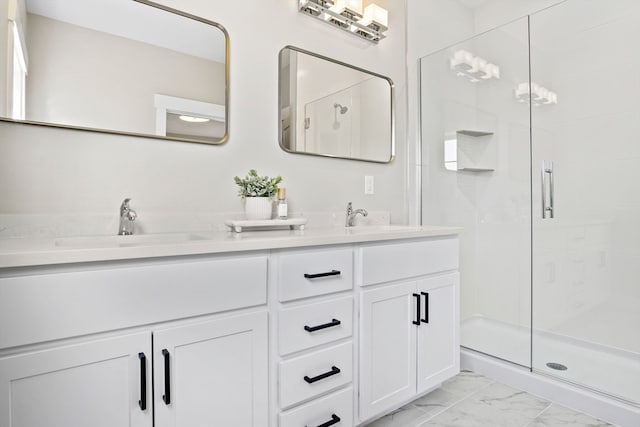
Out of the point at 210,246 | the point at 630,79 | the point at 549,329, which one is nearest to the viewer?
the point at 210,246

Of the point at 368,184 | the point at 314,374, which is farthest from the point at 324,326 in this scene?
the point at 368,184

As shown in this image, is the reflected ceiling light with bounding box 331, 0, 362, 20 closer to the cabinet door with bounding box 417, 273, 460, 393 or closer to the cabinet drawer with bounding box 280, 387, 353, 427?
the cabinet door with bounding box 417, 273, 460, 393

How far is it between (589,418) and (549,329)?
0.69 metres

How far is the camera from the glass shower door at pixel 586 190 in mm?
1937

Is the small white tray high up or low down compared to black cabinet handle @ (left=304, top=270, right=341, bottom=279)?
up

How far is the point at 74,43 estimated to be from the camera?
1.25 meters

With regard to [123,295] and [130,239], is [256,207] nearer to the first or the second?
[130,239]

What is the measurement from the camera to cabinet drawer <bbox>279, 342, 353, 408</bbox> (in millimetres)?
1155

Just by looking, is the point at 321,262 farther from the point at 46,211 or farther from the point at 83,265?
the point at 46,211

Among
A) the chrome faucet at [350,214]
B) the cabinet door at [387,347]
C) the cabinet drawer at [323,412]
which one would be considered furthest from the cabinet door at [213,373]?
the chrome faucet at [350,214]

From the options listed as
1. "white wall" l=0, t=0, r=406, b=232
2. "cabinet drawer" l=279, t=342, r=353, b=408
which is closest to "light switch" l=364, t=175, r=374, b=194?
"white wall" l=0, t=0, r=406, b=232

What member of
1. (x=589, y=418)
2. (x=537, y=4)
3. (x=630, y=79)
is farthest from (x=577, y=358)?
(x=537, y=4)

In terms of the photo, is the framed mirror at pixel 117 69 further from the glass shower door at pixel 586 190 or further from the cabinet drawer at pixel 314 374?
the glass shower door at pixel 586 190

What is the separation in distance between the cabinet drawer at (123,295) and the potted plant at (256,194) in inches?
19.3
